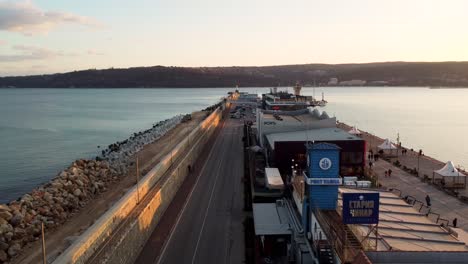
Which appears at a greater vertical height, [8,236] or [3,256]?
[8,236]

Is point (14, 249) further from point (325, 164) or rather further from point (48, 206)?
point (325, 164)

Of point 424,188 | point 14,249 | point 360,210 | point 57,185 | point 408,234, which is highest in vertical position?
point 360,210

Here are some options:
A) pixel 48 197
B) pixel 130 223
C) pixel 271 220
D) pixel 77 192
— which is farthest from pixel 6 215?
pixel 271 220

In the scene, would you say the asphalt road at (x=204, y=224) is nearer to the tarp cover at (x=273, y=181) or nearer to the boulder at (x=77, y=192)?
the tarp cover at (x=273, y=181)

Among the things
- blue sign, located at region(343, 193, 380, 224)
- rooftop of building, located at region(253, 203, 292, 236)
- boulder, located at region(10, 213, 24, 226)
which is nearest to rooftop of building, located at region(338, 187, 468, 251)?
blue sign, located at region(343, 193, 380, 224)

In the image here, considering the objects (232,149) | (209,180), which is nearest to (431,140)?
(232,149)

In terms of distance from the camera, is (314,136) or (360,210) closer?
(360,210)

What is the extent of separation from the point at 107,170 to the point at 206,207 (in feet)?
38.5

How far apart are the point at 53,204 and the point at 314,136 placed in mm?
16329

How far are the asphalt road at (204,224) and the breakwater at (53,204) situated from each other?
496 centimetres

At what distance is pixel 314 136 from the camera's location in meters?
29.5

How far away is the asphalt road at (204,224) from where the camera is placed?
16984 millimetres

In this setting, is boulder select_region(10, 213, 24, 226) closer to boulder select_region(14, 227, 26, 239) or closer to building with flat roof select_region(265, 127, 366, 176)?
boulder select_region(14, 227, 26, 239)

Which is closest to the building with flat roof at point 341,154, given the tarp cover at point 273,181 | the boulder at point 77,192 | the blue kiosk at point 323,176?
the tarp cover at point 273,181
